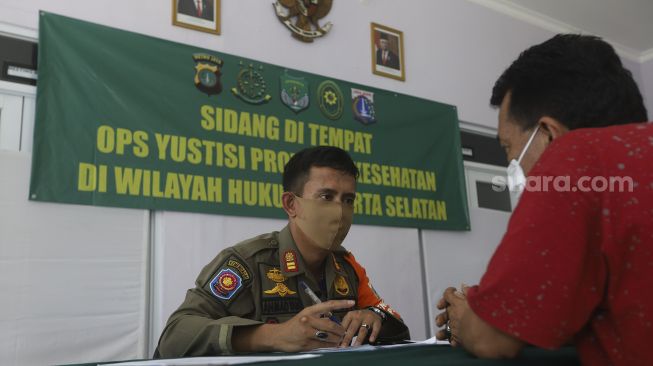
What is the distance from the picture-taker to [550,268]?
61 centimetres

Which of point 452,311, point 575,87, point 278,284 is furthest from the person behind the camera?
point 278,284

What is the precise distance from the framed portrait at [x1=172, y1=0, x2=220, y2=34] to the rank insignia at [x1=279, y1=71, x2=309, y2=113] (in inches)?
17.6

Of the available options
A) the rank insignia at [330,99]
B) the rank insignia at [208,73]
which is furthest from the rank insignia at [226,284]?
the rank insignia at [330,99]

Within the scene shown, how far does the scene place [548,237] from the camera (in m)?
0.62

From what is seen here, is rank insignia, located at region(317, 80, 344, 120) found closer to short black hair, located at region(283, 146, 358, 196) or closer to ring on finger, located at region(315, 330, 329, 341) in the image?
short black hair, located at region(283, 146, 358, 196)

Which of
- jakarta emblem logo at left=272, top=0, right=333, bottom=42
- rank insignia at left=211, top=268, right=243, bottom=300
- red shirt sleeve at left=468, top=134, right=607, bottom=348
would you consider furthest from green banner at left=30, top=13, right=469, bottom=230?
red shirt sleeve at left=468, top=134, right=607, bottom=348

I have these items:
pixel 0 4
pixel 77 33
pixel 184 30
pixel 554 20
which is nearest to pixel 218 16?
pixel 184 30

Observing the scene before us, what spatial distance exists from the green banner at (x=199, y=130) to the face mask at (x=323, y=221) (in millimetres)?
1057

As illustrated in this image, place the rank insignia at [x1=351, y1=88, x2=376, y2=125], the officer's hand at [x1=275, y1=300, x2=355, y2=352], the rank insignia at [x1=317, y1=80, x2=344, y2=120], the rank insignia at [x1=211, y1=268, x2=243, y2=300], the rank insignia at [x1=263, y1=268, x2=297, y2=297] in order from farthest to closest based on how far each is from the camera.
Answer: the rank insignia at [x1=351, y1=88, x2=376, y2=125] < the rank insignia at [x1=317, y1=80, x2=344, y2=120] < the rank insignia at [x1=263, y1=268, x2=297, y2=297] < the rank insignia at [x1=211, y1=268, x2=243, y2=300] < the officer's hand at [x1=275, y1=300, x2=355, y2=352]

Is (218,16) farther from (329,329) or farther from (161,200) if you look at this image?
(329,329)

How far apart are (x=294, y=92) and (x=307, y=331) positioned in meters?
2.14

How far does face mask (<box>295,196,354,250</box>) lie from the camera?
5.48 feet

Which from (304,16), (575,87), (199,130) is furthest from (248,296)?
(304,16)

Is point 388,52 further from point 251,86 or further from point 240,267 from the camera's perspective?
point 240,267
